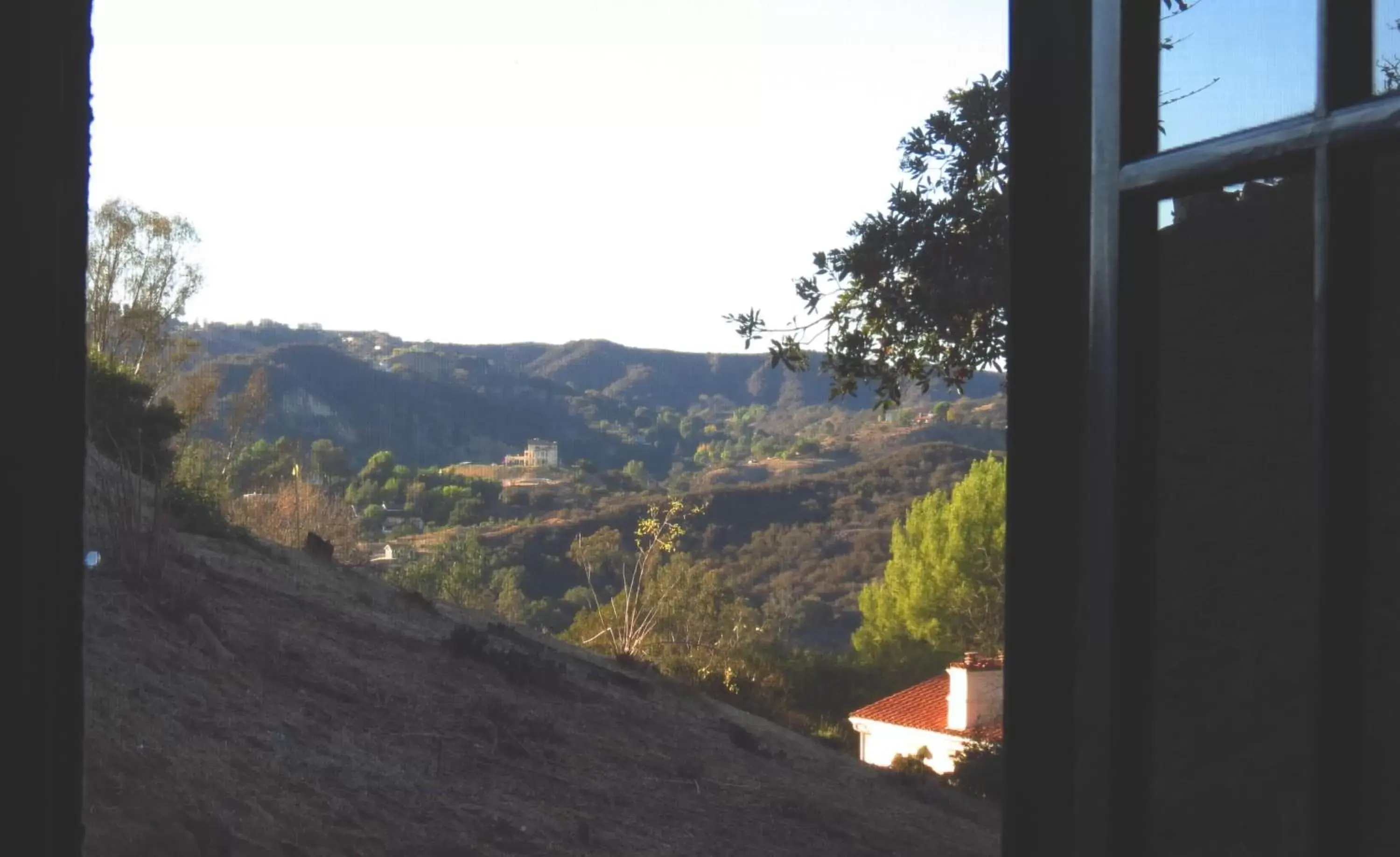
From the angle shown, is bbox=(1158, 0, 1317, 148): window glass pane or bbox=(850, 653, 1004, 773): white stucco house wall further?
bbox=(850, 653, 1004, 773): white stucco house wall

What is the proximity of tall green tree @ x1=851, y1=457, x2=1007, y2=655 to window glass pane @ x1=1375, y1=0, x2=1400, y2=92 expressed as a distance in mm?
25087

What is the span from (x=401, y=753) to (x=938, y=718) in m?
14.9

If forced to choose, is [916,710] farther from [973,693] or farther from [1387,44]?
[1387,44]

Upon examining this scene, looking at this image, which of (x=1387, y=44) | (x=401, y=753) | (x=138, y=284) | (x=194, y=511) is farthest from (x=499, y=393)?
(x=1387, y=44)

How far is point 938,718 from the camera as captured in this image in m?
19.8

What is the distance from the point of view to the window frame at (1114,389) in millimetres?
674

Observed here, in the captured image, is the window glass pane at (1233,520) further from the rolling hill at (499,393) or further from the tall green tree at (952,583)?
the rolling hill at (499,393)

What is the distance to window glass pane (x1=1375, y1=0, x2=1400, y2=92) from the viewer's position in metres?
0.68

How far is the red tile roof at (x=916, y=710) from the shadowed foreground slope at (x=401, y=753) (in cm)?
934

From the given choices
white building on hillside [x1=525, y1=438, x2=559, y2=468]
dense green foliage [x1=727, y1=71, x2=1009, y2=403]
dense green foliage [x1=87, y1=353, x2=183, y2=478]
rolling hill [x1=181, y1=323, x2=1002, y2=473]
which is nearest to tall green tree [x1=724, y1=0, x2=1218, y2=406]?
dense green foliage [x1=727, y1=71, x2=1009, y2=403]

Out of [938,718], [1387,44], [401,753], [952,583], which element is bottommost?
[938,718]

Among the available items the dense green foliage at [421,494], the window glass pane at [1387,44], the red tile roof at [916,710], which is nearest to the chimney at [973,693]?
the red tile roof at [916,710]

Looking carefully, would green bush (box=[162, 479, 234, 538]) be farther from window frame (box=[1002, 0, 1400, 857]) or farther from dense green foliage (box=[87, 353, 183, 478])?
window frame (box=[1002, 0, 1400, 857])

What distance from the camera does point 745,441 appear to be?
50.1 metres
